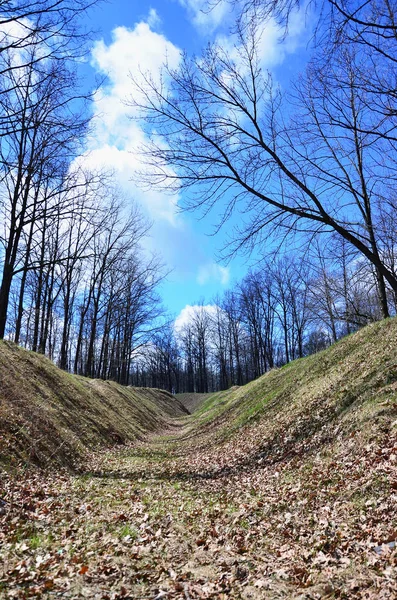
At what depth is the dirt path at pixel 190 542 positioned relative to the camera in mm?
3625

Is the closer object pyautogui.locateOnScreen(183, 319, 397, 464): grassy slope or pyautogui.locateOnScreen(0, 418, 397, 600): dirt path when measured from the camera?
pyautogui.locateOnScreen(0, 418, 397, 600): dirt path

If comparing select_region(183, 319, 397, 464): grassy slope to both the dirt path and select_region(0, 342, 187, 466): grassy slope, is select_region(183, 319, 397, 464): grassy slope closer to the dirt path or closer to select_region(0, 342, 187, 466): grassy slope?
the dirt path

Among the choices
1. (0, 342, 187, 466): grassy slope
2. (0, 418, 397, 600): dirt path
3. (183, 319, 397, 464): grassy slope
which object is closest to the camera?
(0, 418, 397, 600): dirt path

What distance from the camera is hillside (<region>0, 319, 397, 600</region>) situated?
12.1 ft

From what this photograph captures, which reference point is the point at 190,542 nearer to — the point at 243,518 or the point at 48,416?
the point at 243,518

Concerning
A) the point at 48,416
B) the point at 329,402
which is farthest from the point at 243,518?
the point at 48,416

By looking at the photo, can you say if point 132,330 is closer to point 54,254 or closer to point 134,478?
point 54,254

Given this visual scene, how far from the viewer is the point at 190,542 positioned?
495 centimetres

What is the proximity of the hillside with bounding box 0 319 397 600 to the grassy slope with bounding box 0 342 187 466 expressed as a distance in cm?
85

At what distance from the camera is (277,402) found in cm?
1335

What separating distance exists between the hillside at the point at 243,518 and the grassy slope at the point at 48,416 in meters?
0.85

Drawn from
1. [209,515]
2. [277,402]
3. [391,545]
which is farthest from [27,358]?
[391,545]

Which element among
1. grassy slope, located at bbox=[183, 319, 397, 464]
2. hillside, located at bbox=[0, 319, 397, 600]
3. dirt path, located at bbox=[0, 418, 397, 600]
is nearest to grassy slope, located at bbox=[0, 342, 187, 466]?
hillside, located at bbox=[0, 319, 397, 600]

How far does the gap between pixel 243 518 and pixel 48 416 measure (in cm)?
704
